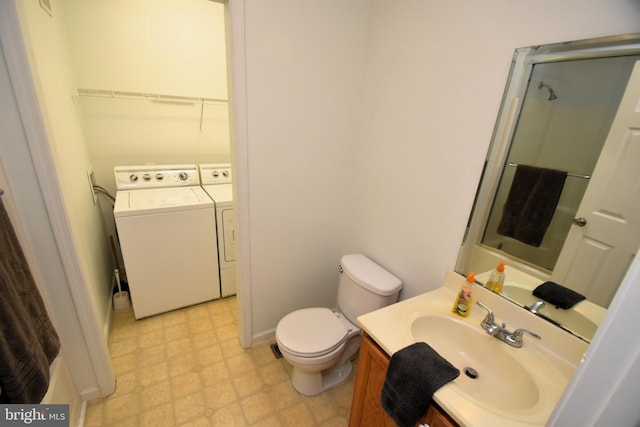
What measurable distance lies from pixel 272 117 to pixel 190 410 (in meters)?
1.72

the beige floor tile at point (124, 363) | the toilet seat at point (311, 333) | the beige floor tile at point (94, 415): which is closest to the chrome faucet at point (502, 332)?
the toilet seat at point (311, 333)

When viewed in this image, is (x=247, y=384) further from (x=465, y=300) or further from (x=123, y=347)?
(x=465, y=300)

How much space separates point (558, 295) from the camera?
3.24 ft

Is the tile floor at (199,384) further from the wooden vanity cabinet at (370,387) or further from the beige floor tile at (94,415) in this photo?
the wooden vanity cabinet at (370,387)

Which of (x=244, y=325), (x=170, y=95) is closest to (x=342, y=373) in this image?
(x=244, y=325)

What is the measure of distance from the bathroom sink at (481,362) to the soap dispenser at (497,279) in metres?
0.19

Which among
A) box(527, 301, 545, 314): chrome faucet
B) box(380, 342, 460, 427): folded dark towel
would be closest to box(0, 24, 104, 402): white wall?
box(380, 342, 460, 427): folded dark towel

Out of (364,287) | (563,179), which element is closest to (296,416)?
(364,287)

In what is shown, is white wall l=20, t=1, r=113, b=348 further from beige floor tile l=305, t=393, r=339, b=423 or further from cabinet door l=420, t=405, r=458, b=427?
cabinet door l=420, t=405, r=458, b=427

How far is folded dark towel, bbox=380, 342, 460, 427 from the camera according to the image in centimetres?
83

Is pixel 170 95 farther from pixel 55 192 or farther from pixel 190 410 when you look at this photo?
pixel 190 410

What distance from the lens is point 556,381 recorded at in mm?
899

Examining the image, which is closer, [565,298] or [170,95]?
[565,298]

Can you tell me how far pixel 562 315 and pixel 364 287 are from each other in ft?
2.81
